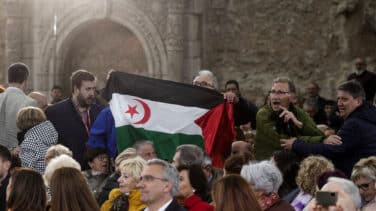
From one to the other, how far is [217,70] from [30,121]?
697 cm

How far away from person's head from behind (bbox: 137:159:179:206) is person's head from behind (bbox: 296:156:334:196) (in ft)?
3.99

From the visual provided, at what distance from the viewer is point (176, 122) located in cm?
1181

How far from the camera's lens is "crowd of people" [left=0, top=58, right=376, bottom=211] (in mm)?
8016

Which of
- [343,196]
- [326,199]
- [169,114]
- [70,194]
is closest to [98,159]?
[169,114]

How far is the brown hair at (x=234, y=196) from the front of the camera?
7848mm

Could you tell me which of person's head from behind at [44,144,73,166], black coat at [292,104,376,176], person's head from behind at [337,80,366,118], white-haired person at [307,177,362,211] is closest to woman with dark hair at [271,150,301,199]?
black coat at [292,104,376,176]

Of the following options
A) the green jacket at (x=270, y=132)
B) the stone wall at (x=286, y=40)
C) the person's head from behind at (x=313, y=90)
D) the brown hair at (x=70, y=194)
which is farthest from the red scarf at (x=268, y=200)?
the stone wall at (x=286, y=40)

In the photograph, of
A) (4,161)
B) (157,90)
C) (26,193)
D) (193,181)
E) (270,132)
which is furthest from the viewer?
(157,90)

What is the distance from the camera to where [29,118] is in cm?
1130

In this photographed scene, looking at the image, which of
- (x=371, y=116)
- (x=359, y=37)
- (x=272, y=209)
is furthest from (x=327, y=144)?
(x=359, y=37)

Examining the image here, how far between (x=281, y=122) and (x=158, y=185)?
249 cm

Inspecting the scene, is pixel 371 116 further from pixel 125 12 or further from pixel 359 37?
pixel 125 12

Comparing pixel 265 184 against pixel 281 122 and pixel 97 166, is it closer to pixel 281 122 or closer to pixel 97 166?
pixel 281 122

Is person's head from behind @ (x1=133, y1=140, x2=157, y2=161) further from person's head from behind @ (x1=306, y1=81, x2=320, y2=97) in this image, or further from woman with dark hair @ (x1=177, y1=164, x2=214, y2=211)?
person's head from behind @ (x1=306, y1=81, x2=320, y2=97)
